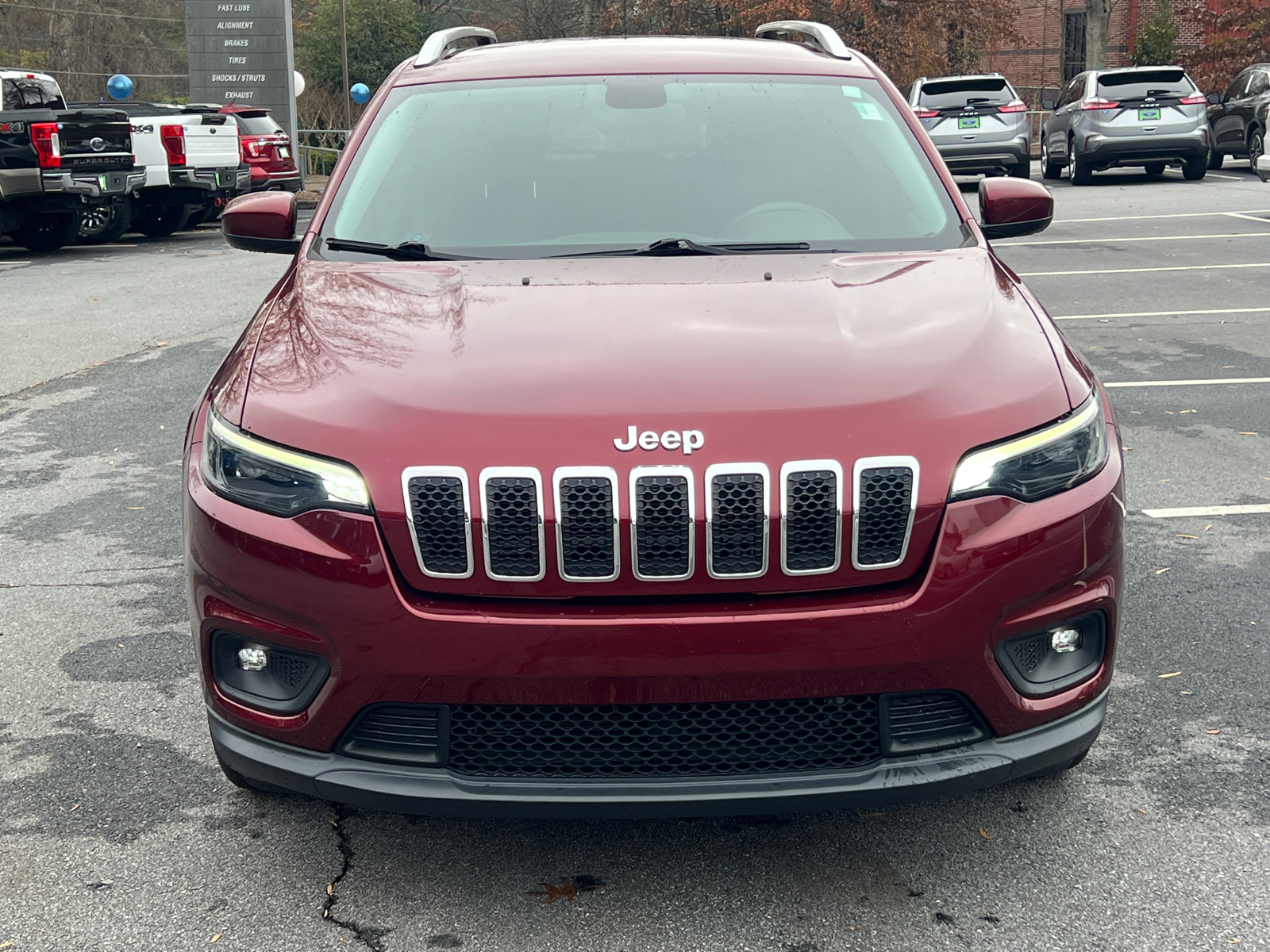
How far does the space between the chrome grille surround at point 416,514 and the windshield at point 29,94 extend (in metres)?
15.4

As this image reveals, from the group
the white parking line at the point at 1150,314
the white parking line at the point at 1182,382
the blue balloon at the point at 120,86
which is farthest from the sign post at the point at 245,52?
the white parking line at the point at 1182,382

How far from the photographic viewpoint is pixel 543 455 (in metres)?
2.55

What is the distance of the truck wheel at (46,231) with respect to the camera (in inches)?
677

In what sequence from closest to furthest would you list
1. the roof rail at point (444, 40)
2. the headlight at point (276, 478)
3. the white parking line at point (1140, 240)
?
the headlight at point (276, 478) → the roof rail at point (444, 40) → the white parking line at point (1140, 240)

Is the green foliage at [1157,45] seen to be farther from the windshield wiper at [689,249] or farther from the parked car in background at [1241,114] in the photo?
the windshield wiper at [689,249]

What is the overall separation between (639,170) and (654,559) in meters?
1.77

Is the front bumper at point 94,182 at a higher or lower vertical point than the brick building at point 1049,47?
lower

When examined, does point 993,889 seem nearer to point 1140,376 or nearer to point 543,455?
point 543,455

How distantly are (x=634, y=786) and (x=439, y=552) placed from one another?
555 mm

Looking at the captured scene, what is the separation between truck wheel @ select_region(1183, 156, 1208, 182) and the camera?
69.5 ft

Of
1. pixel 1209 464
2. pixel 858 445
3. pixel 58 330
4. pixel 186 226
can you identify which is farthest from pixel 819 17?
pixel 858 445

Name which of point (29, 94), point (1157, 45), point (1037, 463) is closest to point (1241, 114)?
point (1157, 45)

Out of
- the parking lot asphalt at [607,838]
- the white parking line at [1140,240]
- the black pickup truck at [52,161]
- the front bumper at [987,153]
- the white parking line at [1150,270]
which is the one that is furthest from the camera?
the front bumper at [987,153]

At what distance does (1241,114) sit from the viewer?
864 inches
